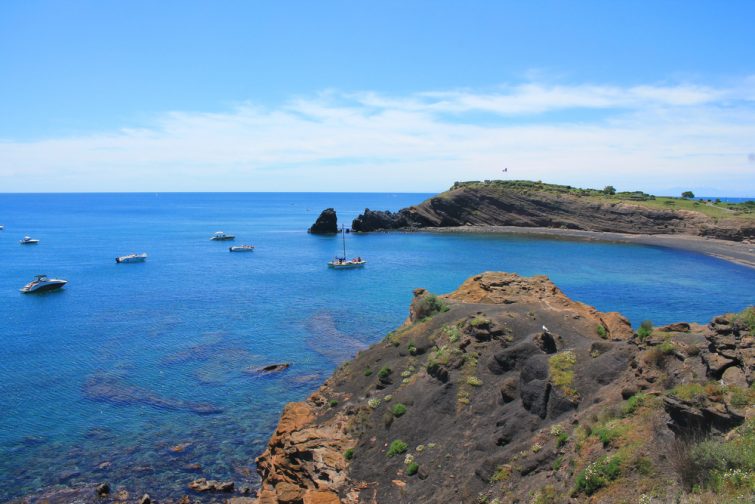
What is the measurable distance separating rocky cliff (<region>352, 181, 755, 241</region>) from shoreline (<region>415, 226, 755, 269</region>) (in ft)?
11.6

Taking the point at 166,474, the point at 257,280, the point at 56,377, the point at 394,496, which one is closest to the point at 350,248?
the point at 257,280

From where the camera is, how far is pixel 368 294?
77438 mm

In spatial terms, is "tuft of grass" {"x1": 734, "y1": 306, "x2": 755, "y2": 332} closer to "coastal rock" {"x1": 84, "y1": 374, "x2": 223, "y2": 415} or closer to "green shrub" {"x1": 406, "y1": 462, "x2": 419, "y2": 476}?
"green shrub" {"x1": 406, "y1": 462, "x2": 419, "y2": 476}

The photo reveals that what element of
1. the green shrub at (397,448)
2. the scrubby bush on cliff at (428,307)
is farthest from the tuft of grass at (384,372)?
the scrubby bush on cliff at (428,307)

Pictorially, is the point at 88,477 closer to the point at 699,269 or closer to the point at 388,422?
the point at 388,422

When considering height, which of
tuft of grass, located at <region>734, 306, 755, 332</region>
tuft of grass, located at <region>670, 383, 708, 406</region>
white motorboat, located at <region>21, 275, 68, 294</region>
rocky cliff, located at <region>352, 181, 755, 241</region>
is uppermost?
rocky cliff, located at <region>352, 181, 755, 241</region>

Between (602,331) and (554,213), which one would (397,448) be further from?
(554,213)

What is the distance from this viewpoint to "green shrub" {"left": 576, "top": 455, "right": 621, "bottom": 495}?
16406 mm

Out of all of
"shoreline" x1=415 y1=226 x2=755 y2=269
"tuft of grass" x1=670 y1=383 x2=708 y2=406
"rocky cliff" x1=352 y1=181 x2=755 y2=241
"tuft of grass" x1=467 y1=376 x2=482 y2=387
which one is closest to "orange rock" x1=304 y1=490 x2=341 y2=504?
"tuft of grass" x1=467 y1=376 x2=482 y2=387

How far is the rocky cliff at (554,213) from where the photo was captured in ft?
445

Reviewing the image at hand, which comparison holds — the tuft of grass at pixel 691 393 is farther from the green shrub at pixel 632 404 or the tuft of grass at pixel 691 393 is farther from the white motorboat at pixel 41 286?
the white motorboat at pixel 41 286

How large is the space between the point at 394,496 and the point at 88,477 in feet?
61.9

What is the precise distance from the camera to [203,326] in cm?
6125

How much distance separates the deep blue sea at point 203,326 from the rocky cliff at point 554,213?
79.8 ft
